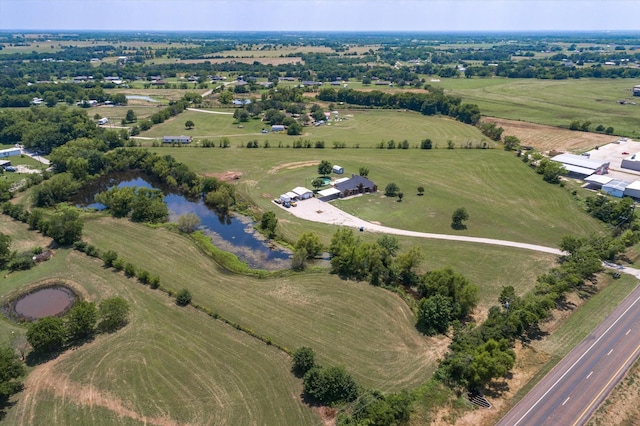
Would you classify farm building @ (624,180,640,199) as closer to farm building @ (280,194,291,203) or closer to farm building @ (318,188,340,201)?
farm building @ (318,188,340,201)

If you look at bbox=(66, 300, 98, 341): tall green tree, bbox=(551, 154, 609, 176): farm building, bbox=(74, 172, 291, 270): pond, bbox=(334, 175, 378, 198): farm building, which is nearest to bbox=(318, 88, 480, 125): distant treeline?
bbox=(551, 154, 609, 176): farm building

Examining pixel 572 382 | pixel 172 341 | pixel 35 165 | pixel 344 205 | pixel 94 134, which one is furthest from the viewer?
pixel 94 134

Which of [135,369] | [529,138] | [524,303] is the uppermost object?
[529,138]

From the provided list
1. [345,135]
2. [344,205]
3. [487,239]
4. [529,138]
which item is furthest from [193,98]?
[487,239]

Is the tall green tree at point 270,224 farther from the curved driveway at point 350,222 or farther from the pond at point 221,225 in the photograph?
the curved driveway at point 350,222

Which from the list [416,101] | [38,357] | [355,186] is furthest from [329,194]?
[416,101]

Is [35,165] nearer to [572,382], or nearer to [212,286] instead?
[212,286]
